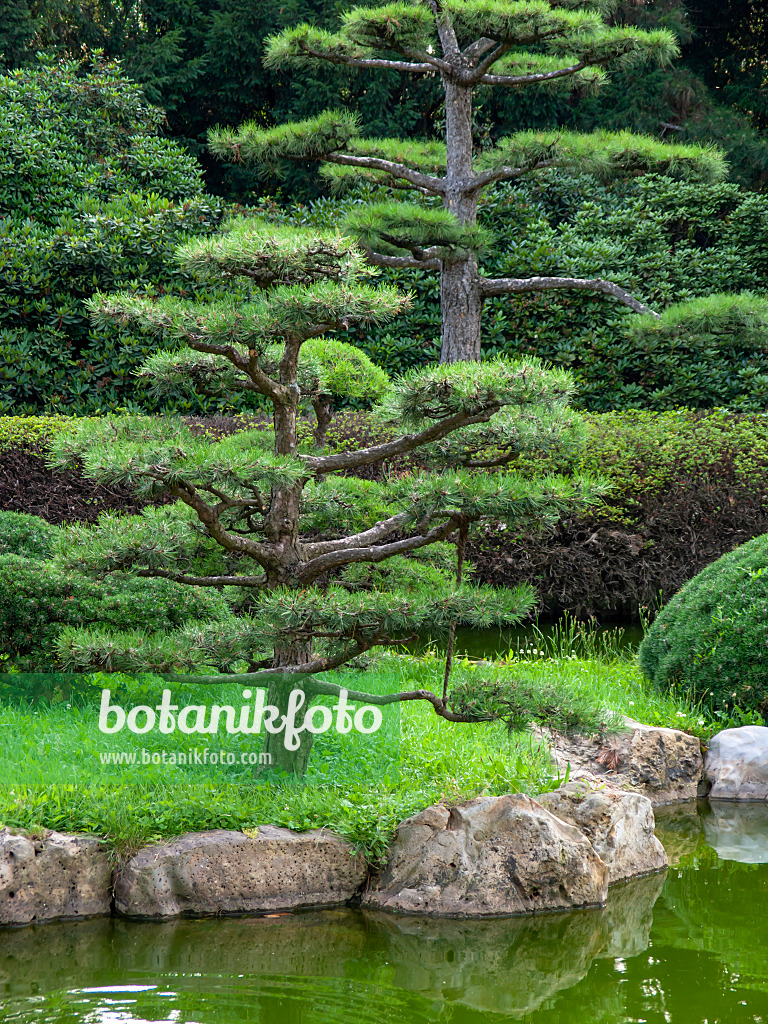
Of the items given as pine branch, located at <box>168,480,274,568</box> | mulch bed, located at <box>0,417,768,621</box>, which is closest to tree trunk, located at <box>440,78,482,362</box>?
mulch bed, located at <box>0,417,768,621</box>

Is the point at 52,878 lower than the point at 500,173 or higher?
lower

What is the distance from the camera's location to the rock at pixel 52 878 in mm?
2822

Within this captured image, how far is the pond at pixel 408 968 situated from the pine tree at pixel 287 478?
27.9 inches

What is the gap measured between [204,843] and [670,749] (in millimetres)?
2149

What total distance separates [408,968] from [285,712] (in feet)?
3.32

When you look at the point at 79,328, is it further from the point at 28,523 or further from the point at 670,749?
the point at 670,749

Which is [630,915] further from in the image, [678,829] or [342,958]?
[342,958]

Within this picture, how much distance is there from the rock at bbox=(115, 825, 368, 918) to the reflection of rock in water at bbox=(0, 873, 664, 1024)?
0.06 m

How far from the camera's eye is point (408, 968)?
2.63 meters

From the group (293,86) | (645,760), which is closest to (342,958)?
(645,760)

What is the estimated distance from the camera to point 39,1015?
2.33 metres

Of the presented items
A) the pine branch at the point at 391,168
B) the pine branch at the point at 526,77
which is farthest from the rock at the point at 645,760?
the pine branch at the point at 526,77

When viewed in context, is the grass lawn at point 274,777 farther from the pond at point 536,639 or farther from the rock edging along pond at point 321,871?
the pond at point 536,639

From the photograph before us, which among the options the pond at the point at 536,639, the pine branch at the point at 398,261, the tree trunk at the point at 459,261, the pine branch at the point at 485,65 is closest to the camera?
the pond at the point at 536,639
